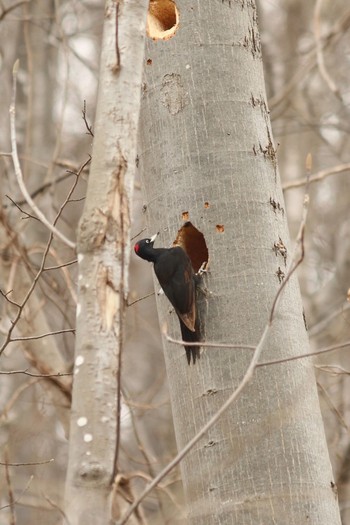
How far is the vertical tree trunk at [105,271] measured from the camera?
173 centimetres

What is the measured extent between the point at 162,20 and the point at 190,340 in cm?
117

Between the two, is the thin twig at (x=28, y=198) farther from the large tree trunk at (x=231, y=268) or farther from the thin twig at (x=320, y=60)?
the thin twig at (x=320, y=60)

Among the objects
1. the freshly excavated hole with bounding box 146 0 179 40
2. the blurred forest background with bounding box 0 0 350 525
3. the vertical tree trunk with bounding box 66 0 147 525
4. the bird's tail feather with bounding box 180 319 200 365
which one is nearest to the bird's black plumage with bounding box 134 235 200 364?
the bird's tail feather with bounding box 180 319 200 365

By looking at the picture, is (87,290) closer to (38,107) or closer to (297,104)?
(38,107)

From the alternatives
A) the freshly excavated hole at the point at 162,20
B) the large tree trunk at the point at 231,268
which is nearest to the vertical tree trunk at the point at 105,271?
the large tree trunk at the point at 231,268

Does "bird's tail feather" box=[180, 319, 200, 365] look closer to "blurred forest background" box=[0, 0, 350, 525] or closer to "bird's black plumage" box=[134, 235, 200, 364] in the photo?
"bird's black plumage" box=[134, 235, 200, 364]

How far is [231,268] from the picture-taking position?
9.55 ft

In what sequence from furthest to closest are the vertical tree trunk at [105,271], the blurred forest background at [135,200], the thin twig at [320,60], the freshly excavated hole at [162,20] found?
1. the blurred forest background at [135,200]
2. the thin twig at [320,60]
3. the freshly excavated hole at [162,20]
4. the vertical tree trunk at [105,271]

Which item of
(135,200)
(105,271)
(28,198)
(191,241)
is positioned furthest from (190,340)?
(135,200)

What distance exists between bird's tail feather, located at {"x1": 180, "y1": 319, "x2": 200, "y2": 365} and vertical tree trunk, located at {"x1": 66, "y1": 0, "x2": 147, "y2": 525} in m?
0.96

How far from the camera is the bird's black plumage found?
2.88 metres

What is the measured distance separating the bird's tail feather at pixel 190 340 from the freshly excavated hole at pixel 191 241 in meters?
0.28

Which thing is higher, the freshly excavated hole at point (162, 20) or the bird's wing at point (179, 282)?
the freshly excavated hole at point (162, 20)

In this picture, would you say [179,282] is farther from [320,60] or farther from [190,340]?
[320,60]
